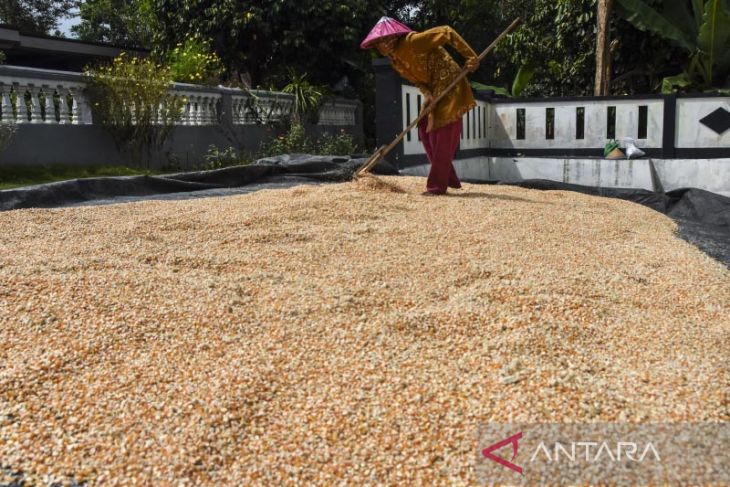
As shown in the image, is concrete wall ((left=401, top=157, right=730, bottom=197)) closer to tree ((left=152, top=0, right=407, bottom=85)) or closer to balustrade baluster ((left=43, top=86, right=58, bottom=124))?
balustrade baluster ((left=43, top=86, right=58, bottom=124))

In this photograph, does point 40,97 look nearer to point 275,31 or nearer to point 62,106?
point 62,106

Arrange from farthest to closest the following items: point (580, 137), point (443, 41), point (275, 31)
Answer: point (275, 31)
point (580, 137)
point (443, 41)

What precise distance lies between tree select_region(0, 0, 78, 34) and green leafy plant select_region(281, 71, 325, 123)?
13.8m

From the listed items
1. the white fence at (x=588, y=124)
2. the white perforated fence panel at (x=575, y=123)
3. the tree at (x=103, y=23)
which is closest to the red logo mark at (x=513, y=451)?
the white fence at (x=588, y=124)

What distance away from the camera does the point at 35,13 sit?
22234 millimetres

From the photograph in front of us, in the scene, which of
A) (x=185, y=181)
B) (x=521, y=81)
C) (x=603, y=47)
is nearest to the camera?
(x=185, y=181)

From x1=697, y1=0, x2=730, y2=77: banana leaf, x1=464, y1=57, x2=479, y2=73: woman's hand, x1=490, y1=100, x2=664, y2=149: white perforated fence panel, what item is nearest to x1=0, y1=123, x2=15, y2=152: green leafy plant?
x1=464, y1=57, x2=479, y2=73: woman's hand

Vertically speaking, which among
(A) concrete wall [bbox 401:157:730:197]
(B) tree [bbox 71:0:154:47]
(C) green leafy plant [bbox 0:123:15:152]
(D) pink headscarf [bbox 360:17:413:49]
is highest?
(B) tree [bbox 71:0:154:47]

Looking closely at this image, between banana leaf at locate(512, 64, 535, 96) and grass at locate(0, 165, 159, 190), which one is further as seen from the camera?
banana leaf at locate(512, 64, 535, 96)

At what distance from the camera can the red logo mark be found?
156cm

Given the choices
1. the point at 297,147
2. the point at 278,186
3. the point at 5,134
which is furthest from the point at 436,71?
the point at 297,147

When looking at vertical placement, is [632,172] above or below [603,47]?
below

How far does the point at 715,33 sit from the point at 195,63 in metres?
7.07

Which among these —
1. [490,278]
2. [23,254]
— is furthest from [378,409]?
[23,254]
